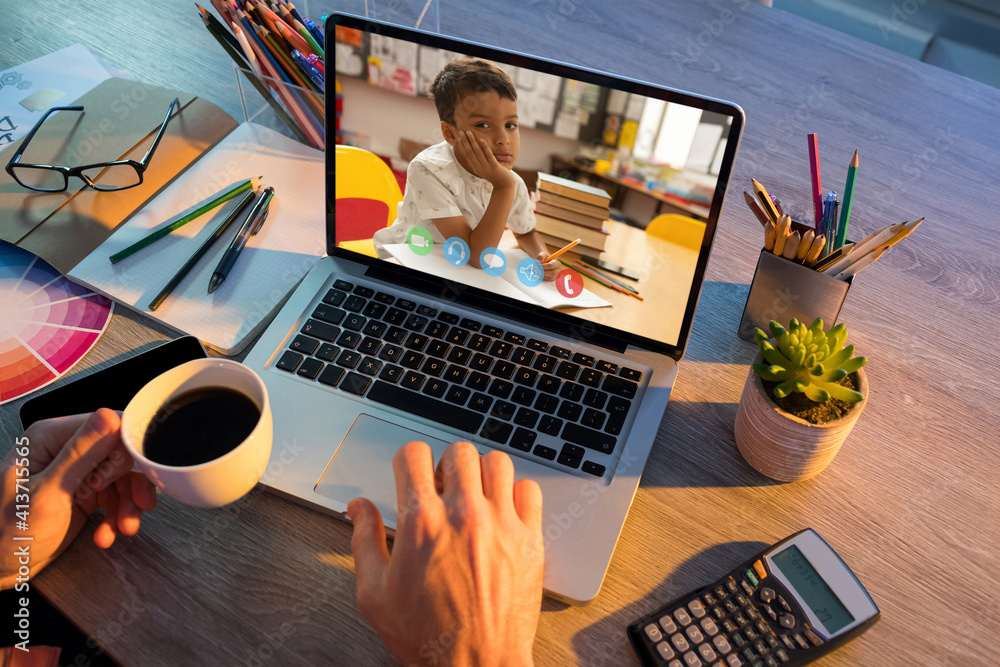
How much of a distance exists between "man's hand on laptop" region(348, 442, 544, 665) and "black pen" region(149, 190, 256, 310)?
444 mm

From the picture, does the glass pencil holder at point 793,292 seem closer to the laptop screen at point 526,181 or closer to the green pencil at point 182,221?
the laptop screen at point 526,181

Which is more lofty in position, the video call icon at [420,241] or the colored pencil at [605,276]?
the colored pencil at [605,276]

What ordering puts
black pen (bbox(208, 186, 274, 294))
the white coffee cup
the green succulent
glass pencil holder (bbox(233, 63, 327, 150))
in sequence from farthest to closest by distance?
glass pencil holder (bbox(233, 63, 327, 150)) < black pen (bbox(208, 186, 274, 294)) < the green succulent < the white coffee cup

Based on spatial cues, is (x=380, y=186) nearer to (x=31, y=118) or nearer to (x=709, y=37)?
(x=31, y=118)

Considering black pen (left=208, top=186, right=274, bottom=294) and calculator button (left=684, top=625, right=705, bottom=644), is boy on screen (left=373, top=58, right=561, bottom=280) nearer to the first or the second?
black pen (left=208, top=186, right=274, bottom=294)

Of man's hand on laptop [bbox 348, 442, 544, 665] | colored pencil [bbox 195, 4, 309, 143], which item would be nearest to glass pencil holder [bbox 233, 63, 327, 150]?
colored pencil [bbox 195, 4, 309, 143]

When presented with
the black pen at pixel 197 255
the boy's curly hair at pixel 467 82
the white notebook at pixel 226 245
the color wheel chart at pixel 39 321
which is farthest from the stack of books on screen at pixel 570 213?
the color wheel chart at pixel 39 321

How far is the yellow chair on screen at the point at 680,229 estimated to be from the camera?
743 millimetres

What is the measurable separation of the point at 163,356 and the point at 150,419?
20 cm

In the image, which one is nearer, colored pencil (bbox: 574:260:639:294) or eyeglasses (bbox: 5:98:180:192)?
colored pencil (bbox: 574:260:639:294)

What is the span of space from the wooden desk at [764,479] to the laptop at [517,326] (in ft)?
0.19

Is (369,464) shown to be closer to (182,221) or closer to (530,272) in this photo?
(530,272)

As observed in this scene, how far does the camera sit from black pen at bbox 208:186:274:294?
0.91 m

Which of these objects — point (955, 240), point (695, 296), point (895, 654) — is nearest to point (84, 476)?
point (695, 296)
